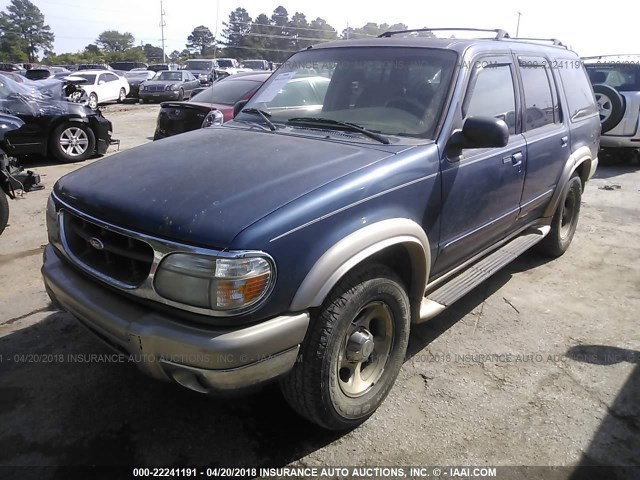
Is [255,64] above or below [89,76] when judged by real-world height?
above

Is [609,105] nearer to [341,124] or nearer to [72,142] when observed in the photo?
[341,124]

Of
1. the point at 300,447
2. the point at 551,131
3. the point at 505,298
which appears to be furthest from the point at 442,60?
the point at 300,447

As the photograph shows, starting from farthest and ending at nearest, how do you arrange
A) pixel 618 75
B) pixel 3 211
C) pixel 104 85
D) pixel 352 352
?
pixel 104 85 < pixel 618 75 < pixel 3 211 < pixel 352 352

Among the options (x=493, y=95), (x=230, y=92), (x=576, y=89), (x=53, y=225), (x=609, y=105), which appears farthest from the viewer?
(x=230, y=92)

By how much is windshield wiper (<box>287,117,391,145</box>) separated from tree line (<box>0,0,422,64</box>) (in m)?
37.2

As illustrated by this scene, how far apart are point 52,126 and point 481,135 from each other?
26.8ft

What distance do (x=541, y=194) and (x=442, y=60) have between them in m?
1.70

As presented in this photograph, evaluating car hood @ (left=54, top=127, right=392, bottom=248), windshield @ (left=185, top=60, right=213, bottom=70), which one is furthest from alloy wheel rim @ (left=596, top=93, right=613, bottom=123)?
windshield @ (left=185, top=60, right=213, bottom=70)

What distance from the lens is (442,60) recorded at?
323 centimetres

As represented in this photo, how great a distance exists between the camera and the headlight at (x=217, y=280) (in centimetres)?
Answer: 204

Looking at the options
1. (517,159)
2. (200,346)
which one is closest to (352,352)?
(200,346)

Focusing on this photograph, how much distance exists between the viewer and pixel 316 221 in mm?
2230

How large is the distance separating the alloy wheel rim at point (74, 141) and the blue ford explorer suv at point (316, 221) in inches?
253

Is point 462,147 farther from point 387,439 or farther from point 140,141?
point 140,141
